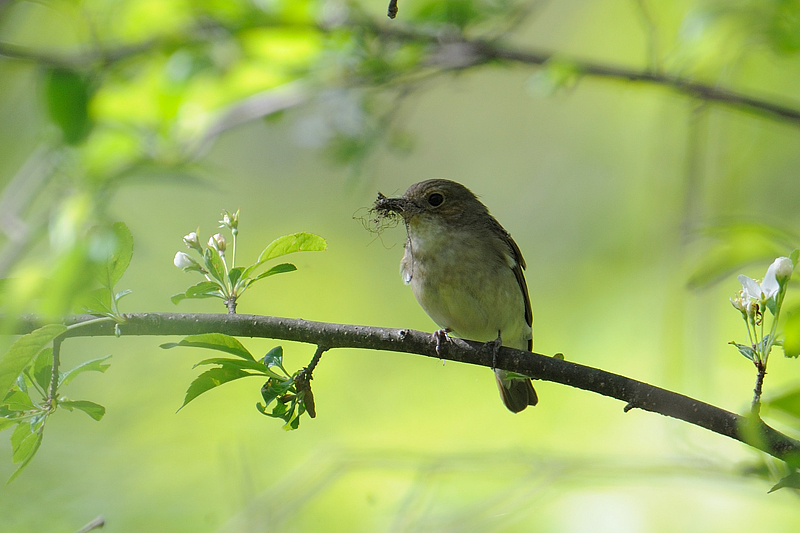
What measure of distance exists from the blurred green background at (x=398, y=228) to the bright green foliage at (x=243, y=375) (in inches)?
17.3

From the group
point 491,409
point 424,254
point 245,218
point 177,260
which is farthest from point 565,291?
point 177,260

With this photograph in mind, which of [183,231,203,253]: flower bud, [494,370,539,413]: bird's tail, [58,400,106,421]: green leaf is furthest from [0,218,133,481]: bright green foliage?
[494,370,539,413]: bird's tail

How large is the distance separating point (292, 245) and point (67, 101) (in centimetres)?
74

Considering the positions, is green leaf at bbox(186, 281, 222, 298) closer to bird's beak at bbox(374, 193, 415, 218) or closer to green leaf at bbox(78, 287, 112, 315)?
green leaf at bbox(78, 287, 112, 315)

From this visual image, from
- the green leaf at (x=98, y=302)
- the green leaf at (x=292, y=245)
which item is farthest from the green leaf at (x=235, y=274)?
the green leaf at (x=98, y=302)

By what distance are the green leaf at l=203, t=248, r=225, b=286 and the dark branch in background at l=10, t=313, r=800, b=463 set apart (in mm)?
162

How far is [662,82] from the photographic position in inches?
145

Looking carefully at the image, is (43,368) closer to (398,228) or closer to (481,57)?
(481,57)

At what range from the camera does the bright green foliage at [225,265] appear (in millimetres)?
2186

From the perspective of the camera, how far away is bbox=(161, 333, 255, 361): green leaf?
1867 mm

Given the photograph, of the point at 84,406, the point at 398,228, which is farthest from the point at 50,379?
the point at 398,228

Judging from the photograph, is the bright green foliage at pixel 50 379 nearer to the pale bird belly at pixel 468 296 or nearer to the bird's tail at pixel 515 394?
the pale bird belly at pixel 468 296

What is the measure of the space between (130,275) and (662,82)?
20.5 feet

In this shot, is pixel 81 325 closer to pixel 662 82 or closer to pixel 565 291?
pixel 662 82
